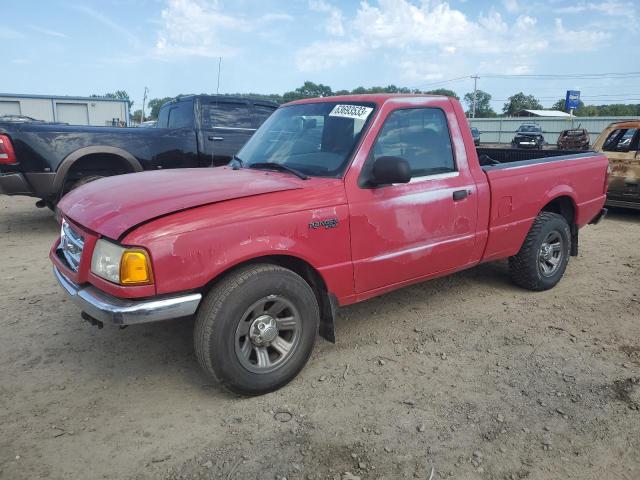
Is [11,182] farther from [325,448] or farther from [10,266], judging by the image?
[325,448]

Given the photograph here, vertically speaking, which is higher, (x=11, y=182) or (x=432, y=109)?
(x=432, y=109)

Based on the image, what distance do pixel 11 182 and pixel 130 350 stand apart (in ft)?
13.4

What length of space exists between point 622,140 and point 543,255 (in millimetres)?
5063

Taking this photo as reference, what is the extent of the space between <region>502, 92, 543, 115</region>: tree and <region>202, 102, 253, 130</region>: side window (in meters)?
78.7

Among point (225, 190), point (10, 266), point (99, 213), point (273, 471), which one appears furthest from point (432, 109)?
point (10, 266)

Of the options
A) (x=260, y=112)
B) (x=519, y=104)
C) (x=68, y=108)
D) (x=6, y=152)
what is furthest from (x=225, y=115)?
(x=519, y=104)

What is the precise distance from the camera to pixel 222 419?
2844 mm

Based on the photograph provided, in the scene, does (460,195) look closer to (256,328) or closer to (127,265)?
(256,328)

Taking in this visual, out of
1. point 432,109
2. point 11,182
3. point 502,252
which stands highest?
point 432,109

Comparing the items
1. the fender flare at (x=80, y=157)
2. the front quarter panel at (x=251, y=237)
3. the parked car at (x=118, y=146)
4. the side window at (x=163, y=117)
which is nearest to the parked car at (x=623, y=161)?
the parked car at (x=118, y=146)

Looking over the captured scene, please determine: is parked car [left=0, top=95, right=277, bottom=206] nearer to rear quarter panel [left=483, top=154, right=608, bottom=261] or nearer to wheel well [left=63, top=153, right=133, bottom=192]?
wheel well [left=63, top=153, right=133, bottom=192]

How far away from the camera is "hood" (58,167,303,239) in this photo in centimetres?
272

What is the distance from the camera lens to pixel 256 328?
9.77 feet

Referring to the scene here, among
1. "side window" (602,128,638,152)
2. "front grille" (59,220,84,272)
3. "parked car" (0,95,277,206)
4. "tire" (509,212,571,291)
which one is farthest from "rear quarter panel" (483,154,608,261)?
"parked car" (0,95,277,206)
